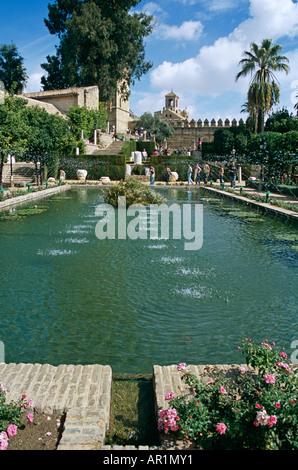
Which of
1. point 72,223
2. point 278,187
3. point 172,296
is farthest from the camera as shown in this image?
point 278,187

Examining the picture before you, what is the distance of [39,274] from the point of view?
707 centimetres

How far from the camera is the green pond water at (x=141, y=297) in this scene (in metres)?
4.41

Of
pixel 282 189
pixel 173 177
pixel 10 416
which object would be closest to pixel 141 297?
pixel 10 416

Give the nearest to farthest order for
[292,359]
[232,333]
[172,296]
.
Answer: [292,359]
[232,333]
[172,296]

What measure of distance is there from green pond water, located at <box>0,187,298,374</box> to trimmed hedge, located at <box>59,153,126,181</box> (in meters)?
18.9

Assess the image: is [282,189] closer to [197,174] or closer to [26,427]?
[197,174]

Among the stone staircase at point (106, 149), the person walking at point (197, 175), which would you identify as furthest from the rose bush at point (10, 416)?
the stone staircase at point (106, 149)

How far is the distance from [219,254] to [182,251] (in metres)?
0.81

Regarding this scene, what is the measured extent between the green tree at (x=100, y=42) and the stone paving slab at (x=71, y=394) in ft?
128

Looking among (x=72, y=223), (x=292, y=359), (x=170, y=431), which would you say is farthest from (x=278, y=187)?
(x=170, y=431)

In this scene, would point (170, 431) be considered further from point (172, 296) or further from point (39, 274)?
point (39, 274)

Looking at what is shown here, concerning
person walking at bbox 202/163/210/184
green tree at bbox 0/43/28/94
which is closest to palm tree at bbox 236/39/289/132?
person walking at bbox 202/163/210/184

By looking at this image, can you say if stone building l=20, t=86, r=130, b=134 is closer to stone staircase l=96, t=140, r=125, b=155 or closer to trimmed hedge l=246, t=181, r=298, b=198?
stone staircase l=96, t=140, r=125, b=155

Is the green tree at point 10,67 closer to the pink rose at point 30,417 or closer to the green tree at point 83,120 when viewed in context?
the green tree at point 83,120
